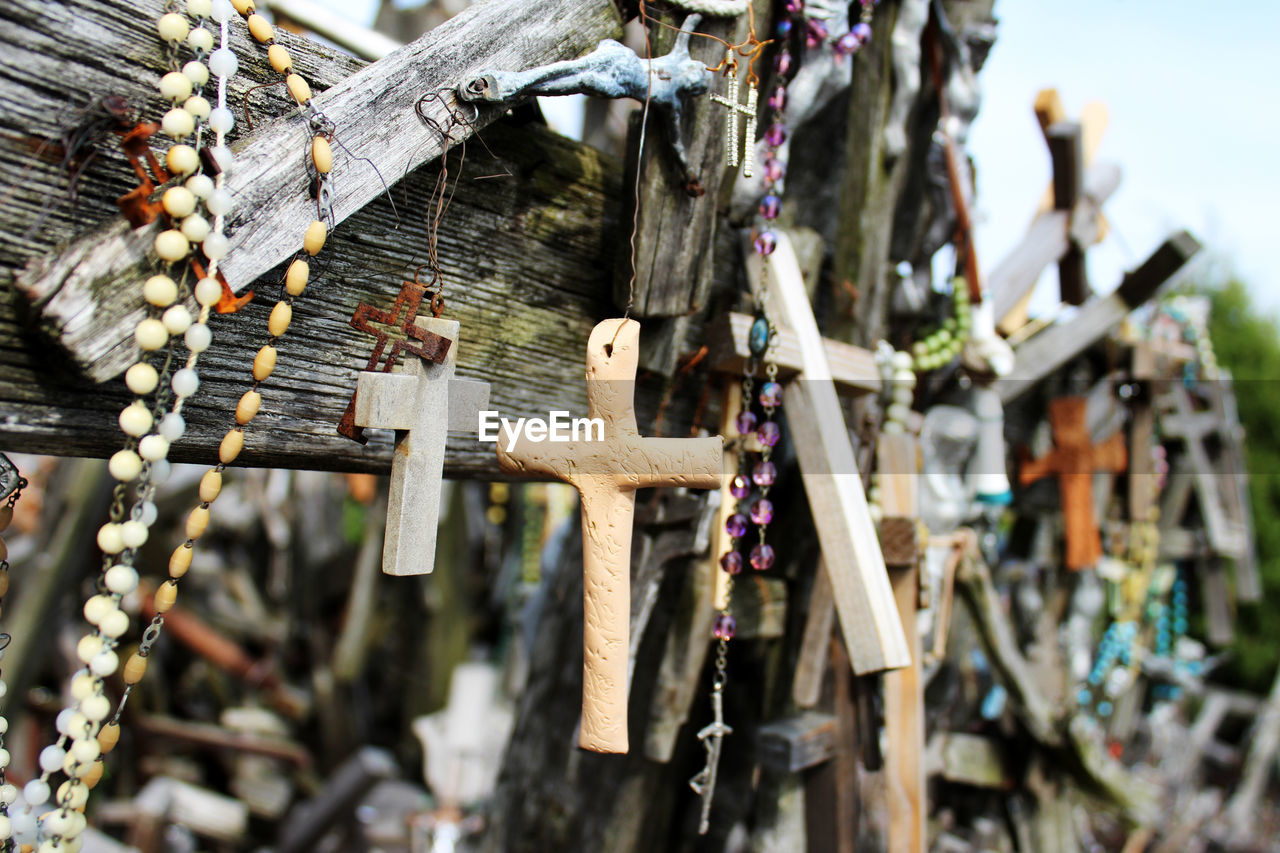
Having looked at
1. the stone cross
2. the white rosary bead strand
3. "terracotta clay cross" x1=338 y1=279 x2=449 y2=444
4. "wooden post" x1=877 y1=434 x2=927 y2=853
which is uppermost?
the white rosary bead strand

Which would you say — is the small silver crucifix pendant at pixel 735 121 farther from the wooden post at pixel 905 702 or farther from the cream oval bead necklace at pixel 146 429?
the wooden post at pixel 905 702

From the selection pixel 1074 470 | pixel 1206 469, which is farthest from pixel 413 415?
pixel 1206 469

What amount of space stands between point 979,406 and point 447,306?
169 cm

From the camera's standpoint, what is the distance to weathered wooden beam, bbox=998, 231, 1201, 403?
2.72 metres

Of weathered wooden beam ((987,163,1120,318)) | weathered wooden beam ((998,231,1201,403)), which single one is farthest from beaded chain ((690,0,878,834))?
weathered wooden beam ((998,231,1201,403))

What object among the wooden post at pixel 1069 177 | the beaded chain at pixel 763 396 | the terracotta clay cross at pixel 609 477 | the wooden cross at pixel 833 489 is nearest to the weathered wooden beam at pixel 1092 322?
the wooden post at pixel 1069 177

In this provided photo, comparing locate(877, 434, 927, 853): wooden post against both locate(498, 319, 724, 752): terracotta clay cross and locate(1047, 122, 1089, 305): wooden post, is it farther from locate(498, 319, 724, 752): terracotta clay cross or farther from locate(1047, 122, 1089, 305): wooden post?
locate(1047, 122, 1089, 305): wooden post

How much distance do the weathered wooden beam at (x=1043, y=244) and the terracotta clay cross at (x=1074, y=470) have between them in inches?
23.9

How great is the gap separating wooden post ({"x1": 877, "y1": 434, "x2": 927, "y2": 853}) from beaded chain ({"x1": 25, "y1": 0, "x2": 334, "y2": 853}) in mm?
1380

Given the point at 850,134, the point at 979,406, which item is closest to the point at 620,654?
the point at 850,134

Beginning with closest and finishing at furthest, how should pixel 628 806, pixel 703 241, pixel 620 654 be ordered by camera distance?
pixel 620 654 → pixel 703 241 → pixel 628 806

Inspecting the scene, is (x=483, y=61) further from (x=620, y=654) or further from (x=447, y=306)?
(x=620, y=654)

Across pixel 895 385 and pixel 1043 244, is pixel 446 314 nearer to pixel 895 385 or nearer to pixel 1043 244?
pixel 895 385

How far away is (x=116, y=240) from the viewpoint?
924mm
